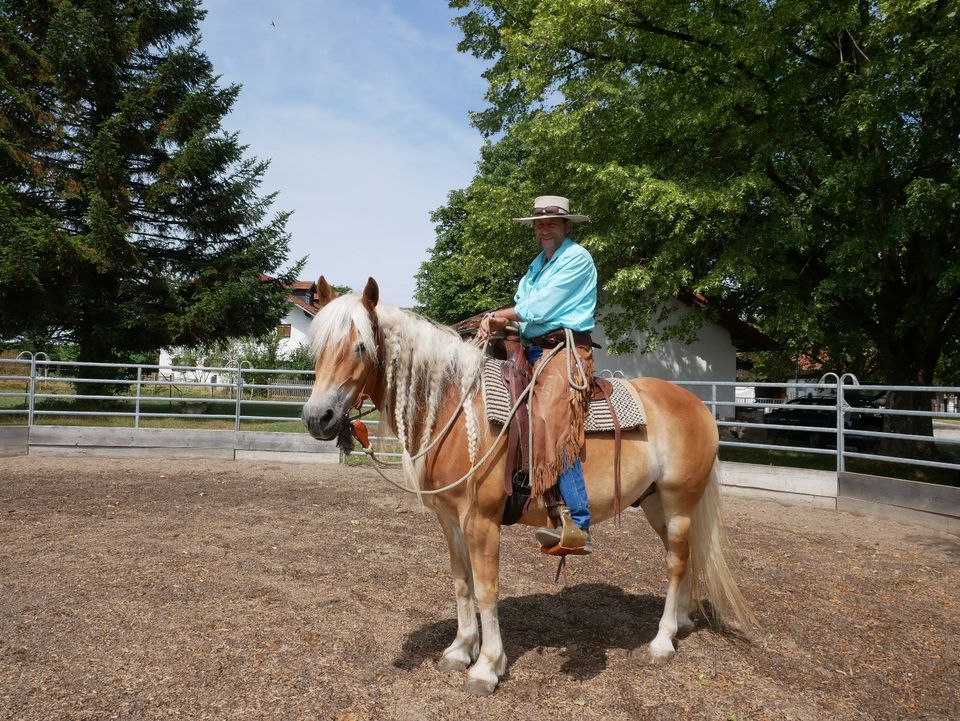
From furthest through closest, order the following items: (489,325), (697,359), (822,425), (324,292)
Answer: (697,359), (822,425), (489,325), (324,292)

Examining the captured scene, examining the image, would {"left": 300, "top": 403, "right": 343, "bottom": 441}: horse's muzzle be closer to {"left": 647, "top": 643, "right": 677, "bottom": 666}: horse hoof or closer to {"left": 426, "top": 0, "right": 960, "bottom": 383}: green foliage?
{"left": 647, "top": 643, "right": 677, "bottom": 666}: horse hoof

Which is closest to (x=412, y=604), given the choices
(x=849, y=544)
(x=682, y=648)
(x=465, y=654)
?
(x=465, y=654)

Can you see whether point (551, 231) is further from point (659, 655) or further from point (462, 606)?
point (659, 655)

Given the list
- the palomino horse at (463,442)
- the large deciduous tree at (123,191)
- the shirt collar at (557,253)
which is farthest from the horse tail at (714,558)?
the large deciduous tree at (123,191)

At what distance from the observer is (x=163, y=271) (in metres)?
16.6

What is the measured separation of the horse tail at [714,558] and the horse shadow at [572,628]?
311mm

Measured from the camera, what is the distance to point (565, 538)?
3.06 meters

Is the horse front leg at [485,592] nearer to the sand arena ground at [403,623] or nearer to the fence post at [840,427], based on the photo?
the sand arena ground at [403,623]

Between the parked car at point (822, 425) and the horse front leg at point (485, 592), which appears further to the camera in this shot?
the parked car at point (822, 425)

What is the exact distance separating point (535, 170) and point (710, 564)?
10203mm

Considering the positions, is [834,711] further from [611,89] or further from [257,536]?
[611,89]

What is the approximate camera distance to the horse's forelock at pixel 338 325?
280 centimetres

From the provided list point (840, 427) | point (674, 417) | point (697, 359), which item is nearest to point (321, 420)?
point (674, 417)

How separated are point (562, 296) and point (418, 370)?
87 cm
